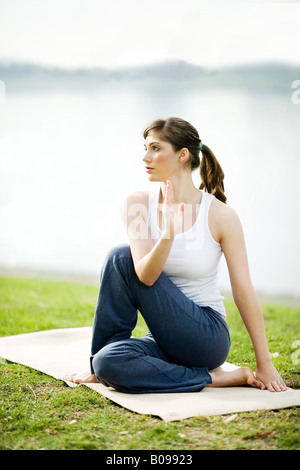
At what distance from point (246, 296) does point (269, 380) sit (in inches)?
15.5

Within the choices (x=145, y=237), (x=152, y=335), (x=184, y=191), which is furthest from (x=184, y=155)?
(x=152, y=335)

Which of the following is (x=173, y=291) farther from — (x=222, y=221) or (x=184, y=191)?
(x=184, y=191)

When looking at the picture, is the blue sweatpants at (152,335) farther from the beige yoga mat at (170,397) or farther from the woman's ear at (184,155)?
the woman's ear at (184,155)

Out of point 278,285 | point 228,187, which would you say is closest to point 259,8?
point 228,187

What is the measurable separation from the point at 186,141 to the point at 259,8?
5.42 meters

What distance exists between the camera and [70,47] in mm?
9016

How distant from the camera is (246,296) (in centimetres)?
243

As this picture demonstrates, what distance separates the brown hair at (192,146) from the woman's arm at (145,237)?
0.30 meters

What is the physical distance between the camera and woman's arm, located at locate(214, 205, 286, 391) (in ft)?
7.95

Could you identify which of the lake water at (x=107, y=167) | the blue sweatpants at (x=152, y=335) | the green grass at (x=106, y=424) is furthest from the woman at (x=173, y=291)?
the lake water at (x=107, y=167)

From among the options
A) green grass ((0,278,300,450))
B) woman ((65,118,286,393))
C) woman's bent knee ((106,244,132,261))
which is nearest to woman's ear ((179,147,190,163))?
woman ((65,118,286,393))

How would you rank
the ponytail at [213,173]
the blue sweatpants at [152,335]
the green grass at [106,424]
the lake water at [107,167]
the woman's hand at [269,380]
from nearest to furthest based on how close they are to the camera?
the green grass at [106,424] < the blue sweatpants at [152,335] < the woman's hand at [269,380] < the ponytail at [213,173] < the lake water at [107,167]

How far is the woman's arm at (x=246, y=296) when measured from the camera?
242 cm
